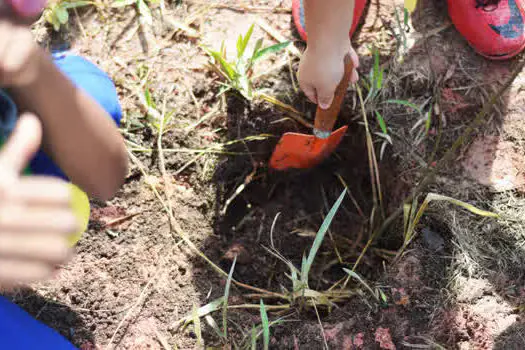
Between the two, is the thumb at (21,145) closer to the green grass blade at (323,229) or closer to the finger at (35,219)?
the finger at (35,219)

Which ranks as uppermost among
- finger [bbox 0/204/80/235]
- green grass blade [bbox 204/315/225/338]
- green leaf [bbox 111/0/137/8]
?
green leaf [bbox 111/0/137/8]

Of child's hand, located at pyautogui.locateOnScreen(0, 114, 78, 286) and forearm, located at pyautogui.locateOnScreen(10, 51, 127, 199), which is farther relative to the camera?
forearm, located at pyautogui.locateOnScreen(10, 51, 127, 199)

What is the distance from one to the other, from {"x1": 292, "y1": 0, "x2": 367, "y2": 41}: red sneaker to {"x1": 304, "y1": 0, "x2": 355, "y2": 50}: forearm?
28 centimetres

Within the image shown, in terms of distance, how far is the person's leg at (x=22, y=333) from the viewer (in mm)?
1077

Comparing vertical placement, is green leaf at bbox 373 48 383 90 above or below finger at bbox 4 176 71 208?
below

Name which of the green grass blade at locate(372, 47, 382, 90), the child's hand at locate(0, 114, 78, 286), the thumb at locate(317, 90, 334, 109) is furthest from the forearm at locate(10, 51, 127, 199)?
the green grass blade at locate(372, 47, 382, 90)

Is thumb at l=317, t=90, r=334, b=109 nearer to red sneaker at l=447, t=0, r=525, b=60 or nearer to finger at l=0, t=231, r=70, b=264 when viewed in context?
red sneaker at l=447, t=0, r=525, b=60

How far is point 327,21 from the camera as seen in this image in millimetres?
1160

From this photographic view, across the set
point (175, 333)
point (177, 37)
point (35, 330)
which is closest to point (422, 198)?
point (175, 333)

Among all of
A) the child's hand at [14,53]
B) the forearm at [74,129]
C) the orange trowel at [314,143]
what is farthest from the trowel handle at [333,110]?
the child's hand at [14,53]

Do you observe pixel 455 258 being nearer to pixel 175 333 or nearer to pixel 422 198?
pixel 422 198

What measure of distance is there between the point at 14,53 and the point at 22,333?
0.68m

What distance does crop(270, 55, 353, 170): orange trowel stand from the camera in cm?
130

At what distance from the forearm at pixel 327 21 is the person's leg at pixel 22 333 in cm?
94
